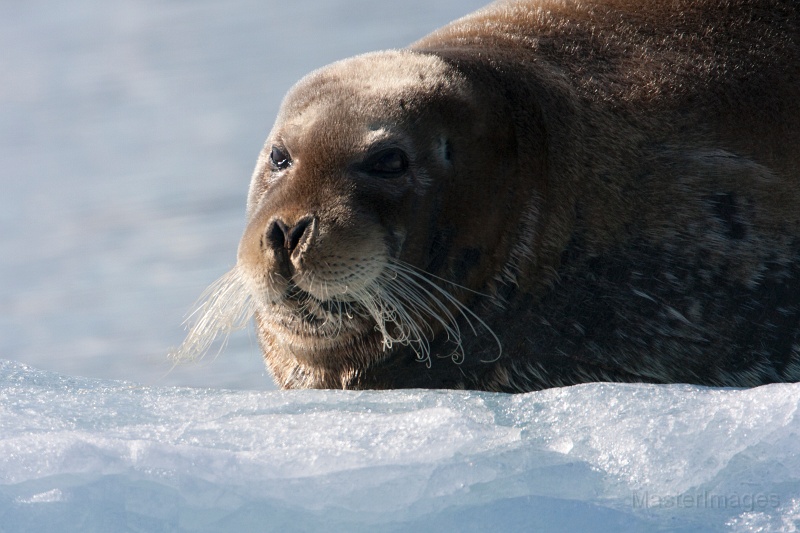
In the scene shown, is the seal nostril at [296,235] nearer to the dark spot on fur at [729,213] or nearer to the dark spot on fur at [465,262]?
the dark spot on fur at [465,262]

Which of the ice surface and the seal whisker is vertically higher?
the seal whisker

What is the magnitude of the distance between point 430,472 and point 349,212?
1.03m

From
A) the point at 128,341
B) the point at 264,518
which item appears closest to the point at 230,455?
the point at 264,518

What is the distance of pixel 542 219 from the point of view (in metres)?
4.70

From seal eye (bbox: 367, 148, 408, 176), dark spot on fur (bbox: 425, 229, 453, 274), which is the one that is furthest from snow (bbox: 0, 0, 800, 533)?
seal eye (bbox: 367, 148, 408, 176)

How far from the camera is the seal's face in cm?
423

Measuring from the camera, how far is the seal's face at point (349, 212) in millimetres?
4230

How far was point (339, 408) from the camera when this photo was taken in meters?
4.20
